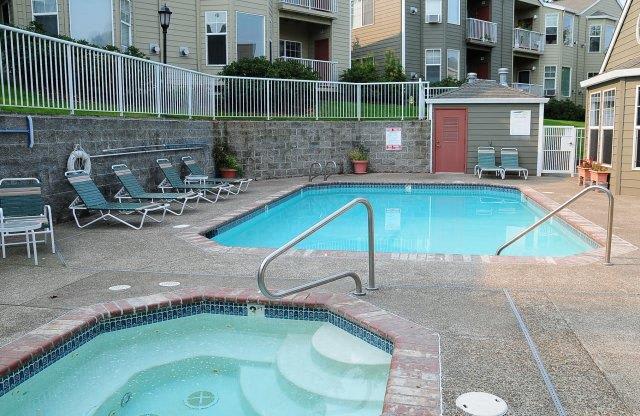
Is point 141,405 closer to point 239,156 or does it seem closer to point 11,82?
point 11,82

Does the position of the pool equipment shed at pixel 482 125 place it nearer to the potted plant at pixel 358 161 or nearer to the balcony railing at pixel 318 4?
the potted plant at pixel 358 161

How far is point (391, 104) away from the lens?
60.3 ft

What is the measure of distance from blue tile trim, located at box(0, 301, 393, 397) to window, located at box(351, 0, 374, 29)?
23.5 meters

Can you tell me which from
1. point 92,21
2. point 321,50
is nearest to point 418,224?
point 92,21

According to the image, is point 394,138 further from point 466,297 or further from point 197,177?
point 466,297

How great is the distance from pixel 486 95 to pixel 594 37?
63.7 feet

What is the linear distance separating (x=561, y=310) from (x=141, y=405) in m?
3.30

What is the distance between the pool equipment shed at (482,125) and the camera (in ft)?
57.0

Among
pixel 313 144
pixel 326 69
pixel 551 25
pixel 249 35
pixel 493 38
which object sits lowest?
pixel 313 144

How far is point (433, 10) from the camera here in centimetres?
2481

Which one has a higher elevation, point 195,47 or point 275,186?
point 195,47

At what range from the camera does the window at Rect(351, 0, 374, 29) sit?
26500mm

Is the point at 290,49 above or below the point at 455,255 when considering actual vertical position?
above

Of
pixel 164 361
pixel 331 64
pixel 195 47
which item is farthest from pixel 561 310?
pixel 331 64
